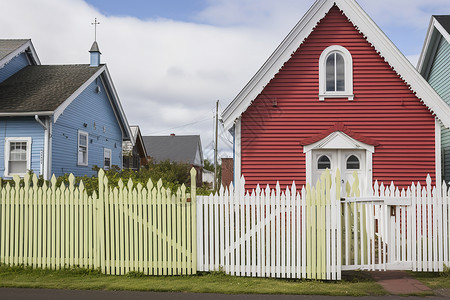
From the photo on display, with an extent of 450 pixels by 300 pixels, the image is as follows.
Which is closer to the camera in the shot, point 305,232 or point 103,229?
point 305,232

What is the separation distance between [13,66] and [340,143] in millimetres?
16526

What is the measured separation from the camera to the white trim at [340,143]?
1322 centimetres

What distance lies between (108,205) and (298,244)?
357 centimetres

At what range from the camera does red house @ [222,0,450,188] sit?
13297 millimetres

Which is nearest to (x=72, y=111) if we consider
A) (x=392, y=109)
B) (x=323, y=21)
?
(x=323, y=21)

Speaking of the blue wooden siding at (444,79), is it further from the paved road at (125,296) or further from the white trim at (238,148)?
the paved road at (125,296)

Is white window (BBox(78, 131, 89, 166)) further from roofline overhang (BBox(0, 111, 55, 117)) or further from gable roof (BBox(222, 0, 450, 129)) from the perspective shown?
Result: gable roof (BBox(222, 0, 450, 129))

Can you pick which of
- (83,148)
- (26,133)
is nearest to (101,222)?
(26,133)

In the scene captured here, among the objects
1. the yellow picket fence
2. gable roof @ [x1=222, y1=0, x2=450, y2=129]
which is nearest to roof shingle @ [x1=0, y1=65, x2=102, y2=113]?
gable roof @ [x1=222, y1=0, x2=450, y2=129]

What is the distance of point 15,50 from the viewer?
21781mm

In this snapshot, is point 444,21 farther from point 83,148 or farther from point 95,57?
point 83,148

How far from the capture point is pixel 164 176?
2005 centimetres

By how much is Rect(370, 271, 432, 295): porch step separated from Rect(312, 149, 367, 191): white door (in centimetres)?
456

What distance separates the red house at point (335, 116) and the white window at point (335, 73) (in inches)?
1.1
